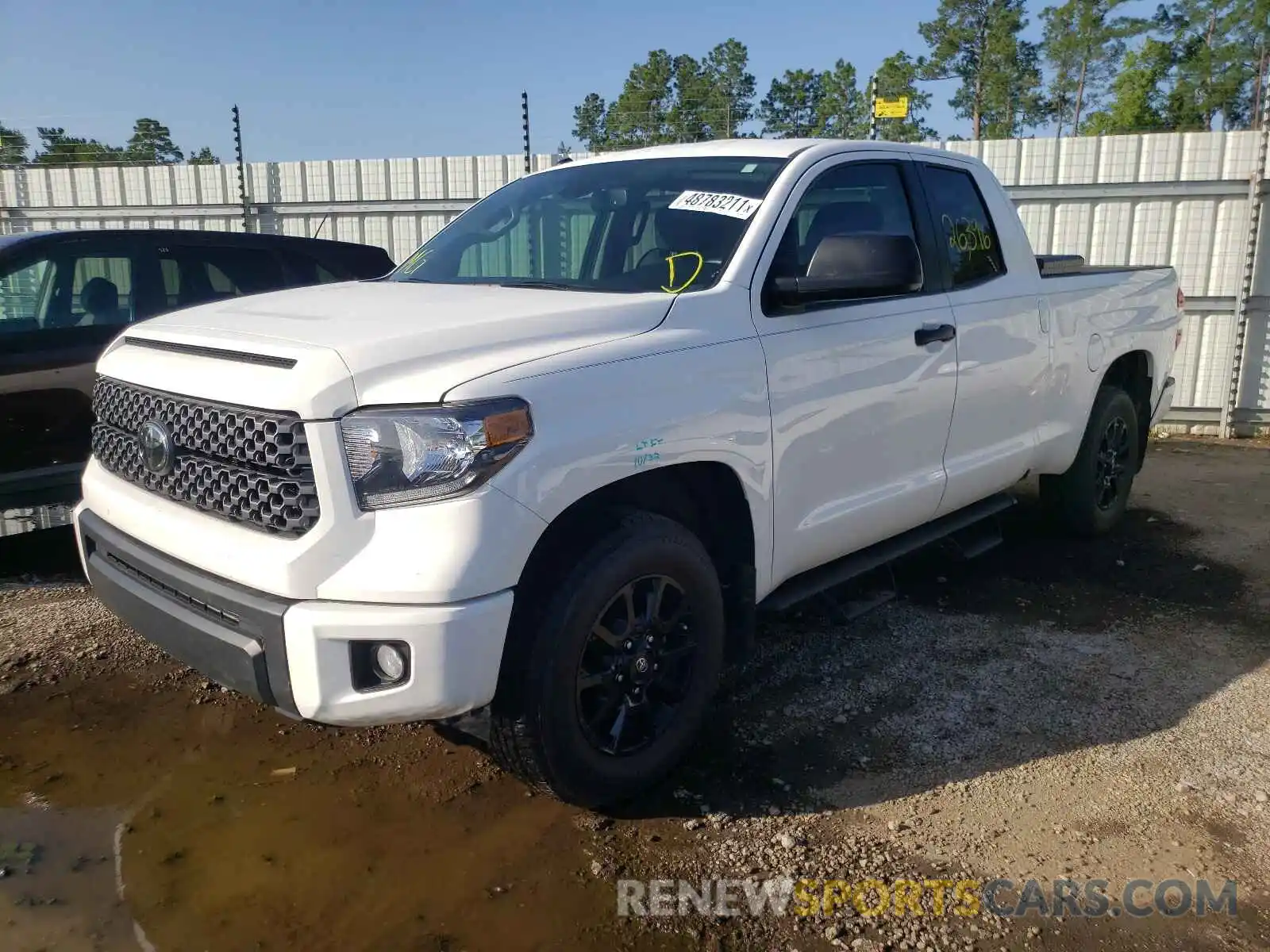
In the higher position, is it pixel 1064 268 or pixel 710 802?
pixel 1064 268

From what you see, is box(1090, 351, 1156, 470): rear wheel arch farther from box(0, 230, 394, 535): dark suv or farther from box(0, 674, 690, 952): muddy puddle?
box(0, 230, 394, 535): dark suv

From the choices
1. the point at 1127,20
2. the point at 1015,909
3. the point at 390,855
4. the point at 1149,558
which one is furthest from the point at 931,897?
the point at 1127,20

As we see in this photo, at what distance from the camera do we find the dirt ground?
2.52 metres

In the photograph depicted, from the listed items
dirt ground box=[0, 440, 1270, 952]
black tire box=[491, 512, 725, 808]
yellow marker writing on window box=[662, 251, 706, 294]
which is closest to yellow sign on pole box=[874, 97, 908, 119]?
dirt ground box=[0, 440, 1270, 952]

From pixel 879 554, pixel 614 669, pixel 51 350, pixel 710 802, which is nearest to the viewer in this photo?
pixel 614 669

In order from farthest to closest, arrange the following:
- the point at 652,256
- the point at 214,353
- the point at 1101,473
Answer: the point at 1101,473, the point at 652,256, the point at 214,353

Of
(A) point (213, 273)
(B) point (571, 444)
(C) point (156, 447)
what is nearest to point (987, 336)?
(B) point (571, 444)

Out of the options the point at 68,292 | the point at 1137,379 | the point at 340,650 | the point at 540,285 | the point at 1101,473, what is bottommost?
the point at 1101,473

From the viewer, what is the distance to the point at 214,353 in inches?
110

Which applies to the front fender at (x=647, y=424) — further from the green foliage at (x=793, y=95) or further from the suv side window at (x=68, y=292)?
the green foliage at (x=793, y=95)

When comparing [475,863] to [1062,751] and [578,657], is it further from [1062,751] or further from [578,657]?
[1062,751]

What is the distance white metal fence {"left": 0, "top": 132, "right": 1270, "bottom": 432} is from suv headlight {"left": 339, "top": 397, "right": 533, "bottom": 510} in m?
7.08

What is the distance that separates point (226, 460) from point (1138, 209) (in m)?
8.84

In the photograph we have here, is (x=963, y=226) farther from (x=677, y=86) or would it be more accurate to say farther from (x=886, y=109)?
(x=677, y=86)
